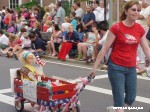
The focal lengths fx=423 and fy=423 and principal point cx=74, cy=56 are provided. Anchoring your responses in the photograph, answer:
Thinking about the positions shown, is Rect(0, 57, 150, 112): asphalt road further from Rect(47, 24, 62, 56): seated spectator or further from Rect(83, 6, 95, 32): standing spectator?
Rect(83, 6, 95, 32): standing spectator

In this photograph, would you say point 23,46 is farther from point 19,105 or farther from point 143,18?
point 19,105

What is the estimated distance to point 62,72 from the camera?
12.4 meters

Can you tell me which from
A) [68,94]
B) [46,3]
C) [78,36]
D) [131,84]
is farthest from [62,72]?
[46,3]

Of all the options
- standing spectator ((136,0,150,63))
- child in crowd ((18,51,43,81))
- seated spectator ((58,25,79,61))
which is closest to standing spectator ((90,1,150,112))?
child in crowd ((18,51,43,81))

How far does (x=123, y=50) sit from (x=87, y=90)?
3.92 meters

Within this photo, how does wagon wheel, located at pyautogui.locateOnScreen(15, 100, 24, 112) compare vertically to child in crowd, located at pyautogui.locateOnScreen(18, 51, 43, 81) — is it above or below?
below

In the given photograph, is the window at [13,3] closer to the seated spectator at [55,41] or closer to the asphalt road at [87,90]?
the seated spectator at [55,41]

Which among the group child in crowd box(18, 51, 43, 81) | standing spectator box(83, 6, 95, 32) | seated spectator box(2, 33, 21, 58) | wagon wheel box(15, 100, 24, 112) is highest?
standing spectator box(83, 6, 95, 32)

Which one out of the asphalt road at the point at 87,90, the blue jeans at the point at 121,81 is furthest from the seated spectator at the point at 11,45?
the blue jeans at the point at 121,81

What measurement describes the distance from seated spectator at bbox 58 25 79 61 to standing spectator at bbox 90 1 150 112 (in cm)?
877

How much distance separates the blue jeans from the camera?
585 cm

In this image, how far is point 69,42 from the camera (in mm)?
14734

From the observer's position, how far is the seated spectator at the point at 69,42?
14688 mm

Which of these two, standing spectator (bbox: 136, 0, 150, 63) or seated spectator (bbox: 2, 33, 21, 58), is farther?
seated spectator (bbox: 2, 33, 21, 58)
